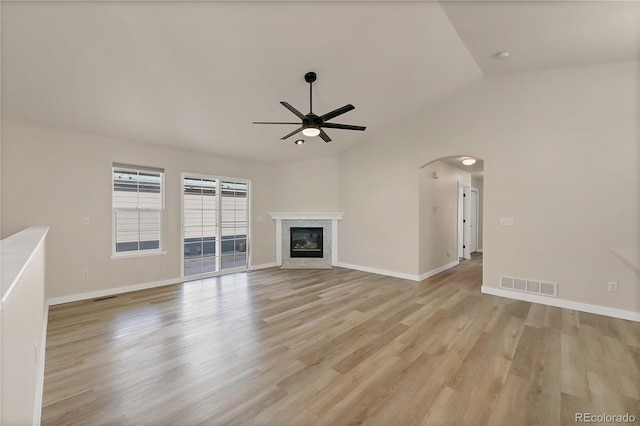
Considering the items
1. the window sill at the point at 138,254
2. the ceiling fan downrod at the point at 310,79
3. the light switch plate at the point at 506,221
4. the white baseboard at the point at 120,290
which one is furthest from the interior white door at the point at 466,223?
the window sill at the point at 138,254

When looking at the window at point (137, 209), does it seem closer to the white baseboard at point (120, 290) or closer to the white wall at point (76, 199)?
the white wall at point (76, 199)

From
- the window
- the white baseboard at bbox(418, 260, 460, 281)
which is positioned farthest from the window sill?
the white baseboard at bbox(418, 260, 460, 281)

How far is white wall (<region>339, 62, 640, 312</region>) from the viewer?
366 centimetres

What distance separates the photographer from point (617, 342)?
294cm

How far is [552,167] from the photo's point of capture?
13.5 ft

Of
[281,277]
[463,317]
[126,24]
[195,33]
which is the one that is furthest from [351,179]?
[126,24]

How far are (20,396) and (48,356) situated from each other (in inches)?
78.1

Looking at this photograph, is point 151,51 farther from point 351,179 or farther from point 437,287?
point 437,287

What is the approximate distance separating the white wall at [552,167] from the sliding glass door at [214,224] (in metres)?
3.84

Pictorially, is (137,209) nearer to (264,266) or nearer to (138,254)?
(138,254)


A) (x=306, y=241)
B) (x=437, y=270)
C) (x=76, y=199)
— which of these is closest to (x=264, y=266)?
(x=306, y=241)

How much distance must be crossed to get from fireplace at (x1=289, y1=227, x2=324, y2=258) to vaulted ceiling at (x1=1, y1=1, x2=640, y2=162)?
124 inches

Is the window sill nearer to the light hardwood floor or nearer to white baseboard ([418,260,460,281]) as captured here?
the light hardwood floor

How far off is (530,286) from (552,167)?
6.23 ft
